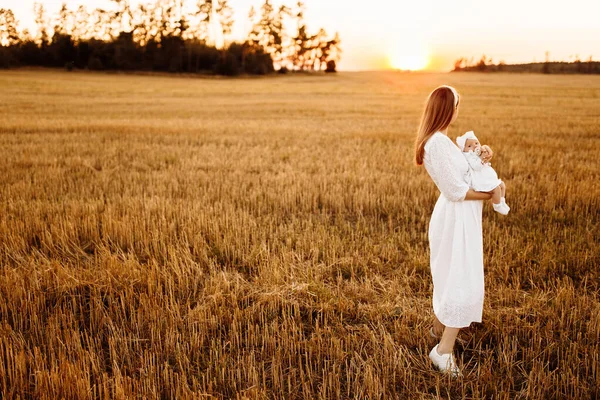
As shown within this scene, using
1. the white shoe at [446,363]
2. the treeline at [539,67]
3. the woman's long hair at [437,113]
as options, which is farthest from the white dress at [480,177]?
the treeline at [539,67]

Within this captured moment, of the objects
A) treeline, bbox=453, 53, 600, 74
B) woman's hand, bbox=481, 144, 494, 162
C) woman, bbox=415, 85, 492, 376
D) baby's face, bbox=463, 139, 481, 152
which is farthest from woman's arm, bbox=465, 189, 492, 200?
treeline, bbox=453, 53, 600, 74

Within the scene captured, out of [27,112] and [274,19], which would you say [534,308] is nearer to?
[27,112]

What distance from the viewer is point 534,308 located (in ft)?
11.4

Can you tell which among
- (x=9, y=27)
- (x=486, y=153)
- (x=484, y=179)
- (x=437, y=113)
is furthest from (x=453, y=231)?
(x=9, y=27)

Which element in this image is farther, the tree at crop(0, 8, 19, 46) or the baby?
the tree at crop(0, 8, 19, 46)

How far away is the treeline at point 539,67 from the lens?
2852 inches

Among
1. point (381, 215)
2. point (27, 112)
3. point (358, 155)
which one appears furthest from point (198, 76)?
A: point (381, 215)

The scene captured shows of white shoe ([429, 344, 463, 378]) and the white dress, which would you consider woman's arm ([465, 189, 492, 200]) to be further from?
white shoe ([429, 344, 463, 378])

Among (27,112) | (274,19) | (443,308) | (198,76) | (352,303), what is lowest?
(352,303)

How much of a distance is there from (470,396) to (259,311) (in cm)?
173

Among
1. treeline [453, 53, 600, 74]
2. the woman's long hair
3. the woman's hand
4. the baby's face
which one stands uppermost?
treeline [453, 53, 600, 74]

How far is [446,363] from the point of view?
2.79 metres

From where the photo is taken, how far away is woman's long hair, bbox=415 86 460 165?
2812 millimetres

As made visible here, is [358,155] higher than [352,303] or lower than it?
higher
